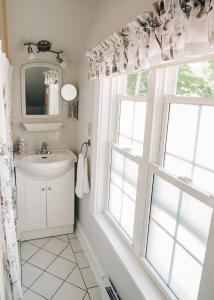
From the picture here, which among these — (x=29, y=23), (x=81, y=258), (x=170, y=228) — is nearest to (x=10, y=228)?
(x=170, y=228)

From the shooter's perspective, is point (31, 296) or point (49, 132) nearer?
point (31, 296)

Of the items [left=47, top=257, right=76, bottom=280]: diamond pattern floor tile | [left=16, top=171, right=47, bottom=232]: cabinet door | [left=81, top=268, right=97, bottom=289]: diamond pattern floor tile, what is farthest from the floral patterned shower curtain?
[left=16, top=171, right=47, bottom=232]: cabinet door

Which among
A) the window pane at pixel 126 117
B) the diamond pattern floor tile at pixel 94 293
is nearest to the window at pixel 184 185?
the window pane at pixel 126 117

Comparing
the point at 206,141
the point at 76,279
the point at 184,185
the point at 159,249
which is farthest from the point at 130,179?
the point at 76,279

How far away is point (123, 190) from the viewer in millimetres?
1894

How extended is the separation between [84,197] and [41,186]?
50cm

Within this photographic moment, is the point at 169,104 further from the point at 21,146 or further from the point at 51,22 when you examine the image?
the point at 21,146

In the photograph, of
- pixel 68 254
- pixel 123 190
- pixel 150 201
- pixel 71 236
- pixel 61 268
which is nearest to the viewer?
pixel 150 201

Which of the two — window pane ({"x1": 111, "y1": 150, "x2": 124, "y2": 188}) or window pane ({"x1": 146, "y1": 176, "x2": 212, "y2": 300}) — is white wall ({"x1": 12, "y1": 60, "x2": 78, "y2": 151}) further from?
window pane ({"x1": 146, "y1": 176, "x2": 212, "y2": 300})

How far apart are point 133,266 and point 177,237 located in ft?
1.48

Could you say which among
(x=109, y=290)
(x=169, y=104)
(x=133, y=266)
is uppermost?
(x=169, y=104)

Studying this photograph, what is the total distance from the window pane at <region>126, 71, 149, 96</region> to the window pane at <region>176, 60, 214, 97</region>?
340 mm

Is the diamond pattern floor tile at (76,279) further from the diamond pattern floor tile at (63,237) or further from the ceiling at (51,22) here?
the ceiling at (51,22)

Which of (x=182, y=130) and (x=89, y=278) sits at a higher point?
(x=182, y=130)
